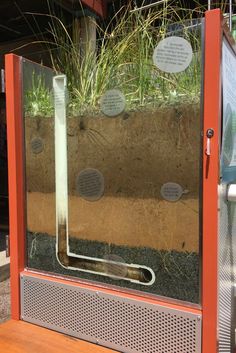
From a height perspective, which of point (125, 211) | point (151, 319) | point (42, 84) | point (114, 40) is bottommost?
point (151, 319)

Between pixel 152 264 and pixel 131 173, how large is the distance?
43 cm

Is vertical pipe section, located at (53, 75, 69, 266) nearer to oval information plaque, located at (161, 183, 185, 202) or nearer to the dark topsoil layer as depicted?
the dark topsoil layer

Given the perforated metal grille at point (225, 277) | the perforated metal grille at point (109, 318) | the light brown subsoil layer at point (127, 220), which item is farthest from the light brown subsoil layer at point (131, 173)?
the perforated metal grille at point (109, 318)

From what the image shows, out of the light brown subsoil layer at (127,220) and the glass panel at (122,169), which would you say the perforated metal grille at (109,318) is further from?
the light brown subsoil layer at (127,220)

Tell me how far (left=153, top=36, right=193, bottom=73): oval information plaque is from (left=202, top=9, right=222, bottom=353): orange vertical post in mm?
95

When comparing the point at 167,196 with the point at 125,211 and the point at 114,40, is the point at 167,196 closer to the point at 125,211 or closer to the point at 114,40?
the point at 125,211

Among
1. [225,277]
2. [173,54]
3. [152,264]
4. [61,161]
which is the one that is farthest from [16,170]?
[225,277]

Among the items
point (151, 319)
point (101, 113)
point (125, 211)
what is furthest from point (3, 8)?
point (151, 319)

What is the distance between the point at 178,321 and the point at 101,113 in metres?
1.01

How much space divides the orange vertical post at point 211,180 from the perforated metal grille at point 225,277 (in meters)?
0.06

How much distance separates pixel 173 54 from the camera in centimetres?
161

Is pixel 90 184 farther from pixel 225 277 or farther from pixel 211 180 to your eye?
pixel 225 277

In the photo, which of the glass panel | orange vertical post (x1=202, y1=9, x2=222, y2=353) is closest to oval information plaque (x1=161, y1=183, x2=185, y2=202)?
the glass panel

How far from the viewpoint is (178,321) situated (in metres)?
1.62
